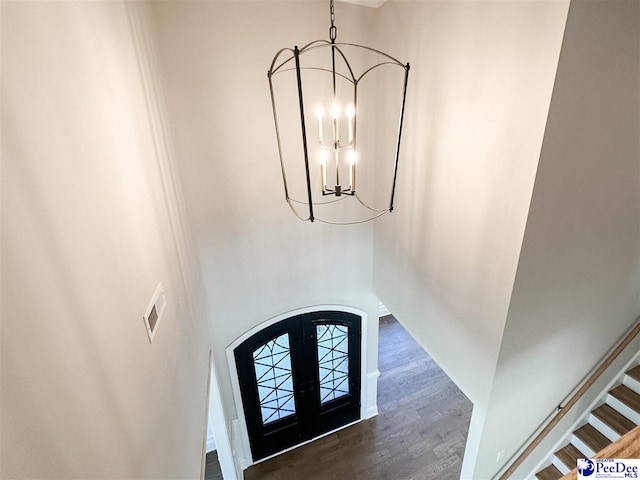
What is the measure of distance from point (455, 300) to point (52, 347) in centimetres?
237

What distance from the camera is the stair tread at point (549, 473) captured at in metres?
3.02

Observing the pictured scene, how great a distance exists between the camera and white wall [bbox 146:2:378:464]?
2.36 metres

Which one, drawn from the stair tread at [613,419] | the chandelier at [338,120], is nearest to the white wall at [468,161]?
the chandelier at [338,120]

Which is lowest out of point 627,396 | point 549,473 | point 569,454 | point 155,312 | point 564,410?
point 549,473

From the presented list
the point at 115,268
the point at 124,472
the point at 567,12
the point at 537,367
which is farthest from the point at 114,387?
the point at 537,367

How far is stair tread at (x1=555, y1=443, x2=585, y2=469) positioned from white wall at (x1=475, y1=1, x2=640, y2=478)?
659 mm

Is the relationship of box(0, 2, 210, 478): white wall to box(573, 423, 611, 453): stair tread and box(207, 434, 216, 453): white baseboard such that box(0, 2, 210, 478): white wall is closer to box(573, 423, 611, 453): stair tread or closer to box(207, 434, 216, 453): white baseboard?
box(207, 434, 216, 453): white baseboard

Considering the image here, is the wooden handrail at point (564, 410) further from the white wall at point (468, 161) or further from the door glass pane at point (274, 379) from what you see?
the door glass pane at point (274, 379)

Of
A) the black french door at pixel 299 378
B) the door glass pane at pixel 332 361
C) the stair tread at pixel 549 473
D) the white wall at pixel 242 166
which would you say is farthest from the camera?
the door glass pane at pixel 332 361

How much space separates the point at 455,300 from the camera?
7.79 feet

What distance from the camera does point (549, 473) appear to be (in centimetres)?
306

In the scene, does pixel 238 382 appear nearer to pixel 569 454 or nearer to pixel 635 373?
pixel 569 454

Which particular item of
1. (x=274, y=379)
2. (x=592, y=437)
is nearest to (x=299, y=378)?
(x=274, y=379)

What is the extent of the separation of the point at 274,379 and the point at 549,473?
303 cm
